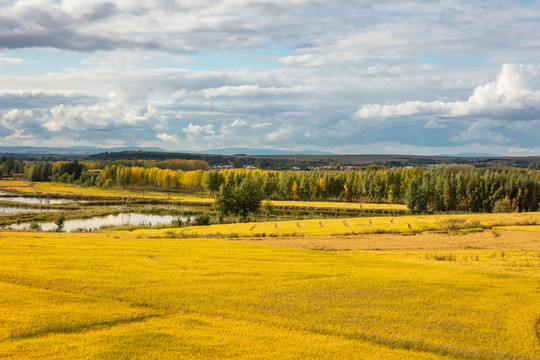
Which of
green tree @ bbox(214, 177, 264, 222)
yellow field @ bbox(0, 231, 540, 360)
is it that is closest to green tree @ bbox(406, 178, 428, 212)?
green tree @ bbox(214, 177, 264, 222)

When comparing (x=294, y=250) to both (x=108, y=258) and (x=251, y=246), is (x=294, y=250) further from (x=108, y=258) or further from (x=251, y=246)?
(x=108, y=258)

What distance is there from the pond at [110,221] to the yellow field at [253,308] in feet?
161

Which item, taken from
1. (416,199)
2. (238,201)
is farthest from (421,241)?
(416,199)

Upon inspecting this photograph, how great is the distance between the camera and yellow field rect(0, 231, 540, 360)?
13.6 meters

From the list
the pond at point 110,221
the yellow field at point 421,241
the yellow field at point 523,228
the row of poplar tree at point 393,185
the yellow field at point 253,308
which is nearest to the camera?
the yellow field at point 253,308

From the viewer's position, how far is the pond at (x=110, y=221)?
238 feet

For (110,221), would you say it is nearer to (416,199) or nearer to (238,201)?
(238,201)

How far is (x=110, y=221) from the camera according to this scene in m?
85.4

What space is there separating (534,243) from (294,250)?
75.7 feet

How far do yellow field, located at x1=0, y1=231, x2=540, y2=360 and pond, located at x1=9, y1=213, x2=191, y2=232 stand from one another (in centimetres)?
4910

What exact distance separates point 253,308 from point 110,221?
74868mm

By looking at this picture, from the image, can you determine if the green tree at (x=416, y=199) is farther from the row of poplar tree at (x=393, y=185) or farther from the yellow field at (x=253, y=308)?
the yellow field at (x=253, y=308)

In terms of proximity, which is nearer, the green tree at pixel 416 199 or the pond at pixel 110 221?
the pond at pixel 110 221

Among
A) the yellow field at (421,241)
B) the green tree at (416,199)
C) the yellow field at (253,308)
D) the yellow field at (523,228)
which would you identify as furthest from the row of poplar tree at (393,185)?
the yellow field at (253,308)
